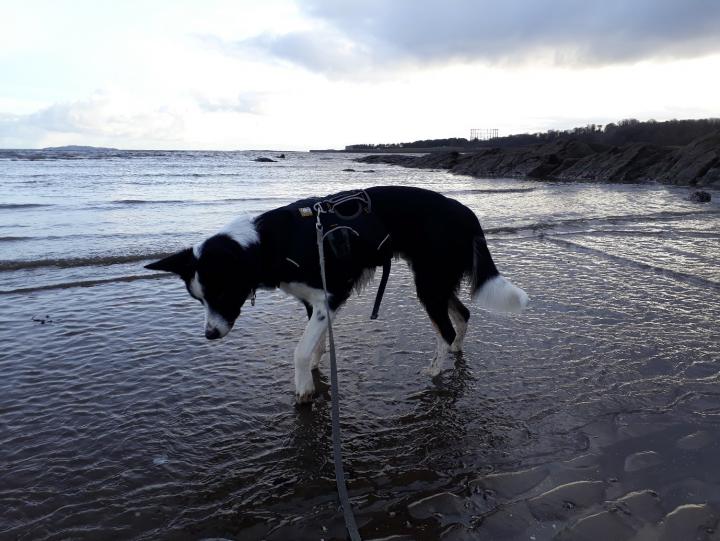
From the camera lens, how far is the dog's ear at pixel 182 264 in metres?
3.84

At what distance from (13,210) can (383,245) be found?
15.6m

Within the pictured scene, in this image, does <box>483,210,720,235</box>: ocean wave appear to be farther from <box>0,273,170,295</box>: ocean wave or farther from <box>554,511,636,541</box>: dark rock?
<box>554,511,636,541</box>: dark rock

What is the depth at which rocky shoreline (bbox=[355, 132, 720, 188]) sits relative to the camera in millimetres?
25392

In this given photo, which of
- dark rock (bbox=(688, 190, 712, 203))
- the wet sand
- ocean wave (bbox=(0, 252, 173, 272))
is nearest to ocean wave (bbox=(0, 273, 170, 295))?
the wet sand

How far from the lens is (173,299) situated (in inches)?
279

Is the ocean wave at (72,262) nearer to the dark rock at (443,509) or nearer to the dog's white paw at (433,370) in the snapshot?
the dog's white paw at (433,370)

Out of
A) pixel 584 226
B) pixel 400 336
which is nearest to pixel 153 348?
pixel 400 336

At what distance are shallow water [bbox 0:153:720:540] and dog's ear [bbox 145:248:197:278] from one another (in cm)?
112

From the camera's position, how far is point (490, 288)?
15.4 ft

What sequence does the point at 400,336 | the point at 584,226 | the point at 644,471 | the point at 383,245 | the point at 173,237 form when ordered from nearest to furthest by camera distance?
the point at 644,471 < the point at 383,245 < the point at 400,336 < the point at 173,237 < the point at 584,226

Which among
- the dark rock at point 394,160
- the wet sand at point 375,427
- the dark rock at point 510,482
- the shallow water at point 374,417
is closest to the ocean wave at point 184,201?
the shallow water at point 374,417

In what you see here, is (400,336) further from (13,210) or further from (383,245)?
(13,210)

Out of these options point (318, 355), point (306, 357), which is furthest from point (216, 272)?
point (318, 355)

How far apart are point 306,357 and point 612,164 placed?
32375 millimetres
